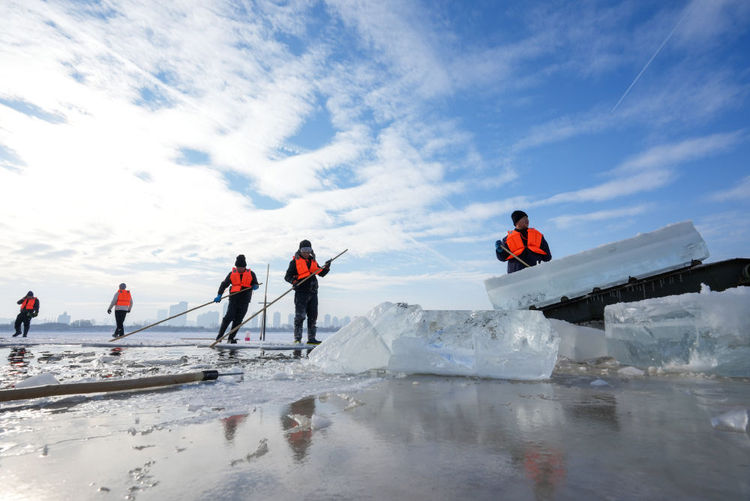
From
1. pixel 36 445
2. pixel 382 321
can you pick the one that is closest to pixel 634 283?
pixel 382 321

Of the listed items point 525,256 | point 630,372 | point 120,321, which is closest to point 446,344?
point 630,372

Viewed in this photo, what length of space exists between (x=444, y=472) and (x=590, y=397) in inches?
66.2

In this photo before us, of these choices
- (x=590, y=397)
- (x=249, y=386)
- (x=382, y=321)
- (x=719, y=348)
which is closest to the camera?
(x=590, y=397)

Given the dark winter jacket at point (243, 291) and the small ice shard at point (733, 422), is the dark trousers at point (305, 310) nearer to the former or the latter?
the dark winter jacket at point (243, 291)

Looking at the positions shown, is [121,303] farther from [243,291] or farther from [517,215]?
[517,215]

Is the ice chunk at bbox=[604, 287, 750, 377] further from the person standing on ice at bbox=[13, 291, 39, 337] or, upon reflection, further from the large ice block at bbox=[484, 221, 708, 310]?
→ the person standing on ice at bbox=[13, 291, 39, 337]

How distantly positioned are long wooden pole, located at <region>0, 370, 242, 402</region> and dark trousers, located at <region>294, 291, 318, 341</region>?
19.3ft

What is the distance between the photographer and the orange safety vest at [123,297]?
44.7ft

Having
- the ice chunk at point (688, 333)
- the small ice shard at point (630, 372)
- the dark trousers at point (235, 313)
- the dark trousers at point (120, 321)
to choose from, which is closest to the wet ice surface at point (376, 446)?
the small ice shard at point (630, 372)

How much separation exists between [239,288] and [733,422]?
985 cm

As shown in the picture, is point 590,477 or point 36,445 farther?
point 36,445

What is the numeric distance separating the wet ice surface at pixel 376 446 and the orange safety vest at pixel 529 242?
436 cm

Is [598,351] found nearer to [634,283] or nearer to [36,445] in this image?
[634,283]

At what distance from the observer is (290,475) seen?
1.06 m
